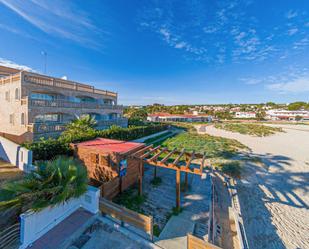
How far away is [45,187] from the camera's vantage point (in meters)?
4.63

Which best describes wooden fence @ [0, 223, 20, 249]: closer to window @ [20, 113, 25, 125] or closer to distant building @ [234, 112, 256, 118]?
window @ [20, 113, 25, 125]

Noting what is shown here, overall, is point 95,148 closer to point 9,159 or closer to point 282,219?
point 9,159

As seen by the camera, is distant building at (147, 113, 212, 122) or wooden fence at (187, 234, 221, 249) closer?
wooden fence at (187, 234, 221, 249)

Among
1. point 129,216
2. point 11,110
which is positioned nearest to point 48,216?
point 129,216

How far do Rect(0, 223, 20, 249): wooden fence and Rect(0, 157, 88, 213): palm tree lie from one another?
17.4 inches

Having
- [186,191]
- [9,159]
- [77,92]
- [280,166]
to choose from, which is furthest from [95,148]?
[280,166]

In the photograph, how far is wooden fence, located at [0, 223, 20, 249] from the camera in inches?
165

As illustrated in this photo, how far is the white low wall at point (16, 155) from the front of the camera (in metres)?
8.37

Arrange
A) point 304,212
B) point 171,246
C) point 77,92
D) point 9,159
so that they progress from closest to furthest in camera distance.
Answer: point 171,246
point 304,212
point 9,159
point 77,92

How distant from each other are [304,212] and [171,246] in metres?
8.73

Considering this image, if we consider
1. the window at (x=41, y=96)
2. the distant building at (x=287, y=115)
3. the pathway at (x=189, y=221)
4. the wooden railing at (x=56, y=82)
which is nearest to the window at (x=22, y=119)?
the window at (x=41, y=96)

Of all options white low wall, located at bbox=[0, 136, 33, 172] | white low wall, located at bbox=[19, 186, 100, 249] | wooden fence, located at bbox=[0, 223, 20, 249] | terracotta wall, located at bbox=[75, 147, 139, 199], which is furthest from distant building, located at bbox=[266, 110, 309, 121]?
wooden fence, located at bbox=[0, 223, 20, 249]

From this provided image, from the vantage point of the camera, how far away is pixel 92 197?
582 cm

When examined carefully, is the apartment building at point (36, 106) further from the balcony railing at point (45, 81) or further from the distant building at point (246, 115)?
the distant building at point (246, 115)
